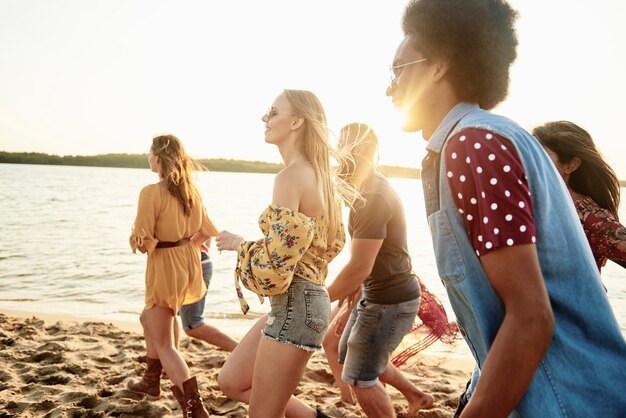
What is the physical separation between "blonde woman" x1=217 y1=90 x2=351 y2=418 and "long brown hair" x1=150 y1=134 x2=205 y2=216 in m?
1.69

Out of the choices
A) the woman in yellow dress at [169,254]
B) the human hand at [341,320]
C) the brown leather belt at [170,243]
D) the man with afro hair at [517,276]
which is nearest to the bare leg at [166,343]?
the woman in yellow dress at [169,254]

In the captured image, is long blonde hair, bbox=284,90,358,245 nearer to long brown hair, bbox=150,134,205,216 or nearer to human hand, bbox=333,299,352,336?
human hand, bbox=333,299,352,336

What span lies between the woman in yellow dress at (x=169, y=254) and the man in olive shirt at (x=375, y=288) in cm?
155

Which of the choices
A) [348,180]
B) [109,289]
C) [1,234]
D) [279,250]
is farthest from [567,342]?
[1,234]

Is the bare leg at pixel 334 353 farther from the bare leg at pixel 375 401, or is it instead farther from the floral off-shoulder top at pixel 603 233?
the floral off-shoulder top at pixel 603 233

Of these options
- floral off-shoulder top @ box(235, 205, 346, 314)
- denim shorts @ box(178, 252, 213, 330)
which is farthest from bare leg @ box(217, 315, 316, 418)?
denim shorts @ box(178, 252, 213, 330)

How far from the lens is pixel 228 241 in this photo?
299cm

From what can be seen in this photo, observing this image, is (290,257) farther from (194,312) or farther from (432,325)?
(194,312)

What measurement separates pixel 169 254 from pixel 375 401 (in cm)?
225

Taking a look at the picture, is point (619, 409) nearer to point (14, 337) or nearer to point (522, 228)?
point (522, 228)

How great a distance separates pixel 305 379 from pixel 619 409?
4657mm

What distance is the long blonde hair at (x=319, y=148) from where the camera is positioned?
2.86 metres

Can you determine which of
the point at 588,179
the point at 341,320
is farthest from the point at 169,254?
the point at 588,179

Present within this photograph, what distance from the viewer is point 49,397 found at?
457 centimetres
